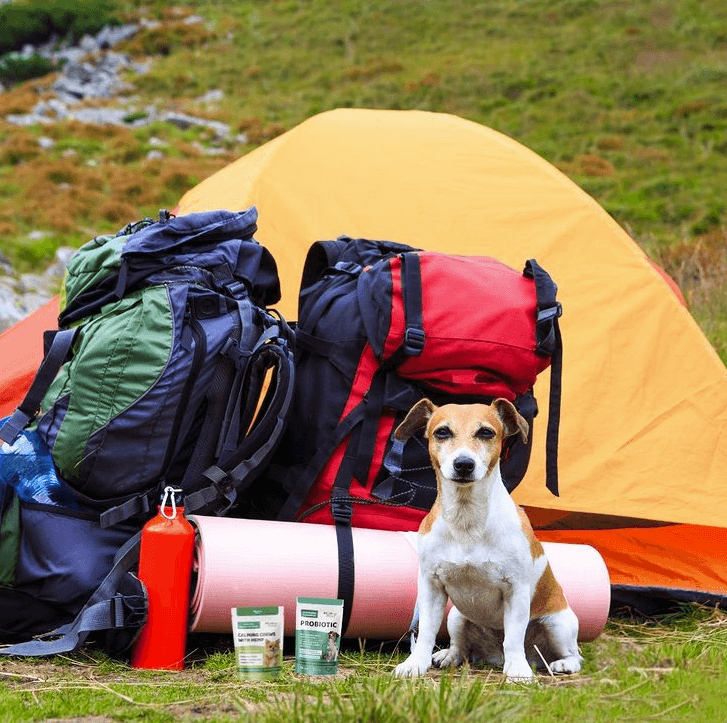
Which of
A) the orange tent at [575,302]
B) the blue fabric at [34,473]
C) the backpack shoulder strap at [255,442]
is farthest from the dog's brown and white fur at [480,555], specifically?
the blue fabric at [34,473]

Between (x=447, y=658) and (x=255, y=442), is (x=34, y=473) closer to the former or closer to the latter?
(x=255, y=442)

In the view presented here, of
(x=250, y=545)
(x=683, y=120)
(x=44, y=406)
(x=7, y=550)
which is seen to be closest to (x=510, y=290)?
(x=250, y=545)

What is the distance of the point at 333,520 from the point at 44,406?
1187 mm

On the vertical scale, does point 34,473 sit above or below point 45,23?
below

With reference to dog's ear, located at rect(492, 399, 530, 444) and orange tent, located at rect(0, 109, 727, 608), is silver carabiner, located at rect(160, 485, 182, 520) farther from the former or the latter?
orange tent, located at rect(0, 109, 727, 608)

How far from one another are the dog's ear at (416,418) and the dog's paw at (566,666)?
913mm

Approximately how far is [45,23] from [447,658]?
32.0 m

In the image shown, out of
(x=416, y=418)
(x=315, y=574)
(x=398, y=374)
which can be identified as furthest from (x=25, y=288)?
(x=416, y=418)

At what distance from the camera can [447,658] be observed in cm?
344

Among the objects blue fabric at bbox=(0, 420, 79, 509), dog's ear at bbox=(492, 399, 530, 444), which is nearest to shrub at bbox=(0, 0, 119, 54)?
blue fabric at bbox=(0, 420, 79, 509)

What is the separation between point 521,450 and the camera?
4062mm

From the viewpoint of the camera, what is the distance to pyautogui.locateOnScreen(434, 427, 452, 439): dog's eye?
3.20 metres

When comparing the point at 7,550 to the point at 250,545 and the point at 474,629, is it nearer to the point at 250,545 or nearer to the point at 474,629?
the point at 250,545

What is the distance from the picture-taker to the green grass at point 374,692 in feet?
7.84
